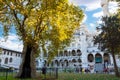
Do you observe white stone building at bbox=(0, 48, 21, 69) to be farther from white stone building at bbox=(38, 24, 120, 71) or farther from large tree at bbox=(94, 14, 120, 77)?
large tree at bbox=(94, 14, 120, 77)

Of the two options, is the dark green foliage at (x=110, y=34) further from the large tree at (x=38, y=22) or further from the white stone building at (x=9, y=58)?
the white stone building at (x=9, y=58)

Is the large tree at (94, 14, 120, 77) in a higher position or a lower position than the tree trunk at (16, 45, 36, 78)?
higher

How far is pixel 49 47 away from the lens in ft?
87.5

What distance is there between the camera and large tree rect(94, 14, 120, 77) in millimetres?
27906

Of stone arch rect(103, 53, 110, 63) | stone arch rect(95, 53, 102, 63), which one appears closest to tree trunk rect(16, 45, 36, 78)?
stone arch rect(103, 53, 110, 63)

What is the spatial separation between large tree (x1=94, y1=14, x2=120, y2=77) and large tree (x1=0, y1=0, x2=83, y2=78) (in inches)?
244

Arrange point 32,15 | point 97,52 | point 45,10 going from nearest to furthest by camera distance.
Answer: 1. point 45,10
2. point 32,15
3. point 97,52

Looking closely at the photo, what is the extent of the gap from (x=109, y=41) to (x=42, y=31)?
34.3 feet

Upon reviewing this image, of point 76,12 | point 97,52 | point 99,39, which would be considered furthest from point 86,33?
point 76,12

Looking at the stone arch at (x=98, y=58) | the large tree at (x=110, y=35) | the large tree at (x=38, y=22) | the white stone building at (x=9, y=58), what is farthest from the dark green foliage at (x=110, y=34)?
the white stone building at (x=9, y=58)

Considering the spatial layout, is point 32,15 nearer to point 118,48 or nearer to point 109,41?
point 109,41

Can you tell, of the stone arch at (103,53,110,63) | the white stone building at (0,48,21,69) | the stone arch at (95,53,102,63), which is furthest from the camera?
the stone arch at (95,53,102,63)

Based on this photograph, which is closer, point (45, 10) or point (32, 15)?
point (45, 10)

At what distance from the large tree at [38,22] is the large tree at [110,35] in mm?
6207
